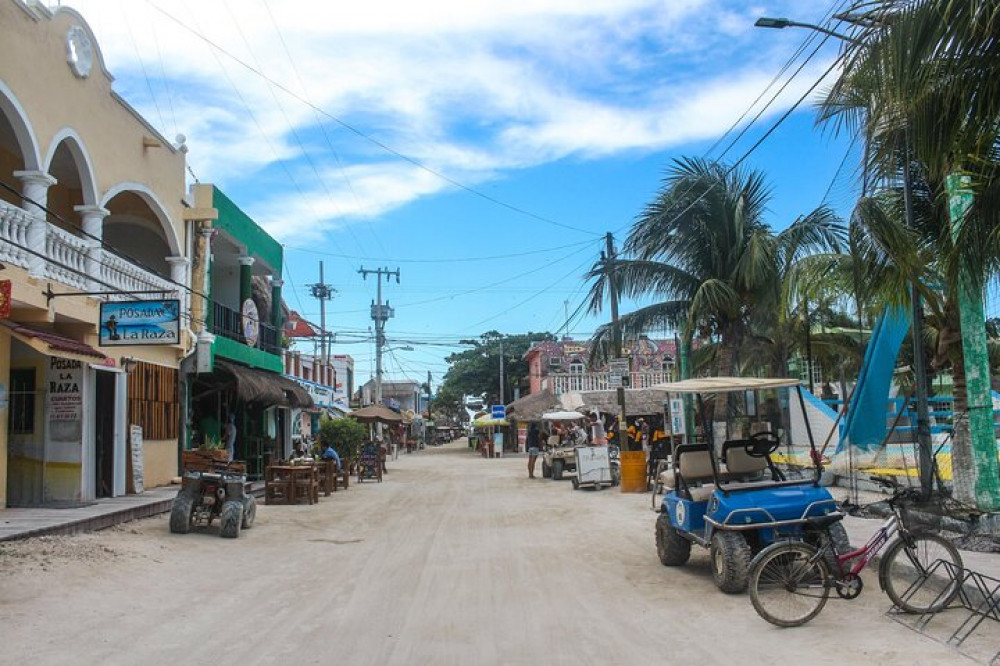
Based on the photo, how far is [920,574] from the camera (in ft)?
23.1

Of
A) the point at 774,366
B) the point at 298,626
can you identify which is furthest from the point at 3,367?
the point at 774,366

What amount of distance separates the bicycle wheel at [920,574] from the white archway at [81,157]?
13.5 meters

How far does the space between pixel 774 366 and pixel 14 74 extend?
20.4 metres

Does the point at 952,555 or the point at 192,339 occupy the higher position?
the point at 192,339

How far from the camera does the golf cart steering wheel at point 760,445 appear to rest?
8.95 meters

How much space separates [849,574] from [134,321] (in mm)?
11616

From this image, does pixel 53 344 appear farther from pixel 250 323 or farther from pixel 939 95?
pixel 939 95

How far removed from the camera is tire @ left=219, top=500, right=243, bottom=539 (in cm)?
1220

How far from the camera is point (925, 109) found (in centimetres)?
575

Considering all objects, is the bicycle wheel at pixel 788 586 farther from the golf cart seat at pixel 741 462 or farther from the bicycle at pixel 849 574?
the golf cart seat at pixel 741 462

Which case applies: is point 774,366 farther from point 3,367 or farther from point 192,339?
point 3,367

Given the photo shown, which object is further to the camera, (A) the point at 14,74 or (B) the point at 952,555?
(A) the point at 14,74

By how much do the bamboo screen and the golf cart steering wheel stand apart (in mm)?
12139

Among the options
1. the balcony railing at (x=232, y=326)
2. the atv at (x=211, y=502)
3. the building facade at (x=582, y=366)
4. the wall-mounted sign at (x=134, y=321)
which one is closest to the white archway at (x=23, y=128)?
the wall-mounted sign at (x=134, y=321)
